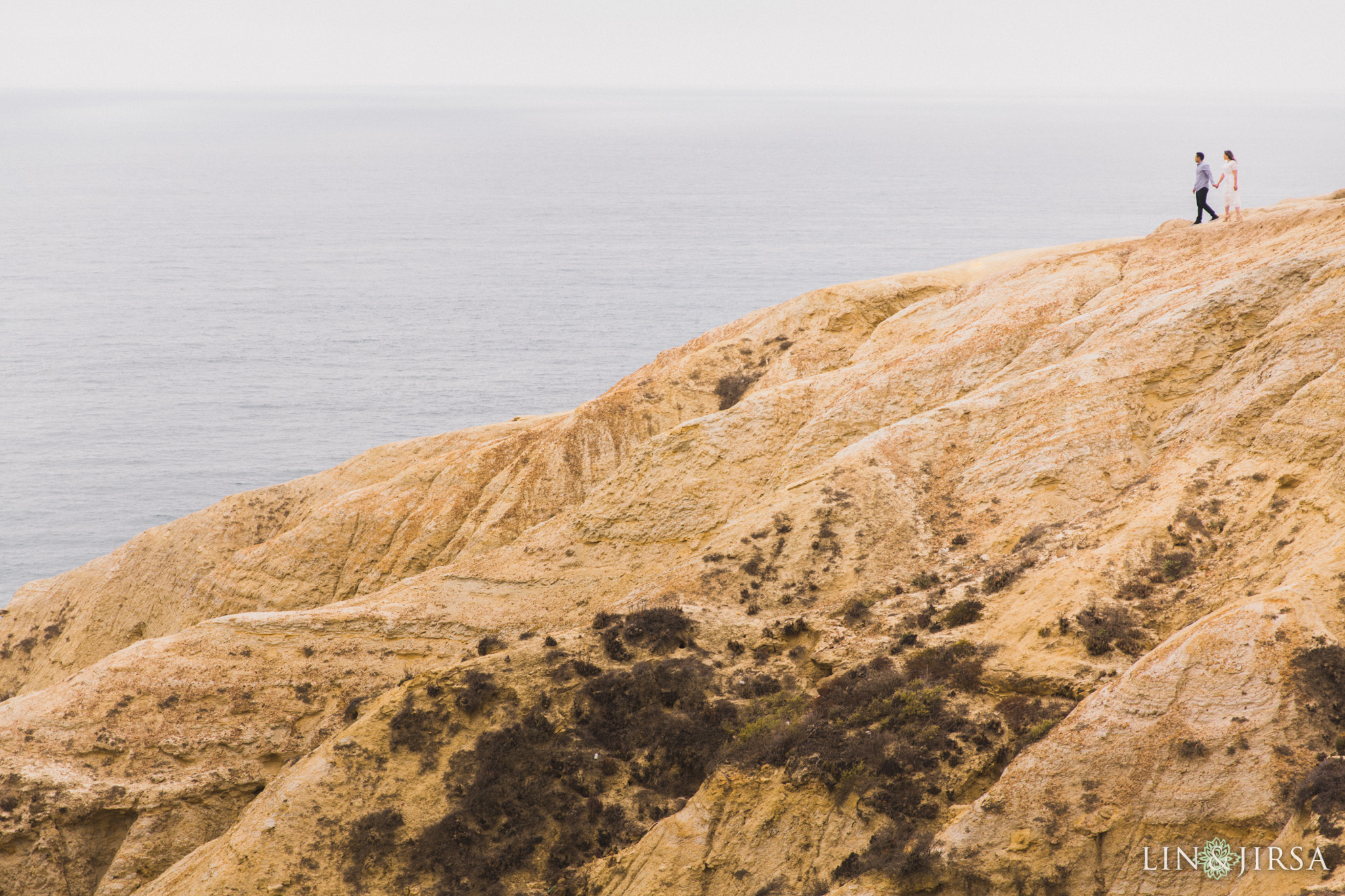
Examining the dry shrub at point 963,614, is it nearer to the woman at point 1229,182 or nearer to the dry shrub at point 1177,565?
the dry shrub at point 1177,565

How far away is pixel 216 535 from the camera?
160ft

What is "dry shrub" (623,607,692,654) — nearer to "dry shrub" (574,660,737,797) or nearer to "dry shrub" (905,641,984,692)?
"dry shrub" (574,660,737,797)

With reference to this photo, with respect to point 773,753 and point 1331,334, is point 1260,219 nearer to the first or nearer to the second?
point 1331,334

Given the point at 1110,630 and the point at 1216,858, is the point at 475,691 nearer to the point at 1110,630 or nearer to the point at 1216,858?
the point at 1110,630

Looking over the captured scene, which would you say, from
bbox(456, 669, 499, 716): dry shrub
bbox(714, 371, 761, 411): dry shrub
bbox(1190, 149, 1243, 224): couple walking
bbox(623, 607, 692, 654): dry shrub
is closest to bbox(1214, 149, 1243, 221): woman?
bbox(1190, 149, 1243, 224): couple walking

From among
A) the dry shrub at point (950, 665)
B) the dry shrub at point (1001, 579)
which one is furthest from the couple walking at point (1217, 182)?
the dry shrub at point (950, 665)

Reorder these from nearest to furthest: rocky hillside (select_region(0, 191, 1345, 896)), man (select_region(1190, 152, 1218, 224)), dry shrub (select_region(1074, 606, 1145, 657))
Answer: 1. rocky hillside (select_region(0, 191, 1345, 896))
2. dry shrub (select_region(1074, 606, 1145, 657))
3. man (select_region(1190, 152, 1218, 224))

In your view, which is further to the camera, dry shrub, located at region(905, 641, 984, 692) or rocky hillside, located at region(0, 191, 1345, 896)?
dry shrub, located at region(905, 641, 984, 692)

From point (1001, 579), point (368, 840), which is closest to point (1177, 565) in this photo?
point (1001, 579)

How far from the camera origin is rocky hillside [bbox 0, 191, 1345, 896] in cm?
1800

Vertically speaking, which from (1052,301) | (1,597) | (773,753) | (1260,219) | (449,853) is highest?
(1260,219)

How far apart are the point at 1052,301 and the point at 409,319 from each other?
10852cm

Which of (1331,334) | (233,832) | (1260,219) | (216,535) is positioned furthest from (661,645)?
(216,535)

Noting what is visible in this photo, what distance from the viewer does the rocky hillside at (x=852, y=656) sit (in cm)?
1800
